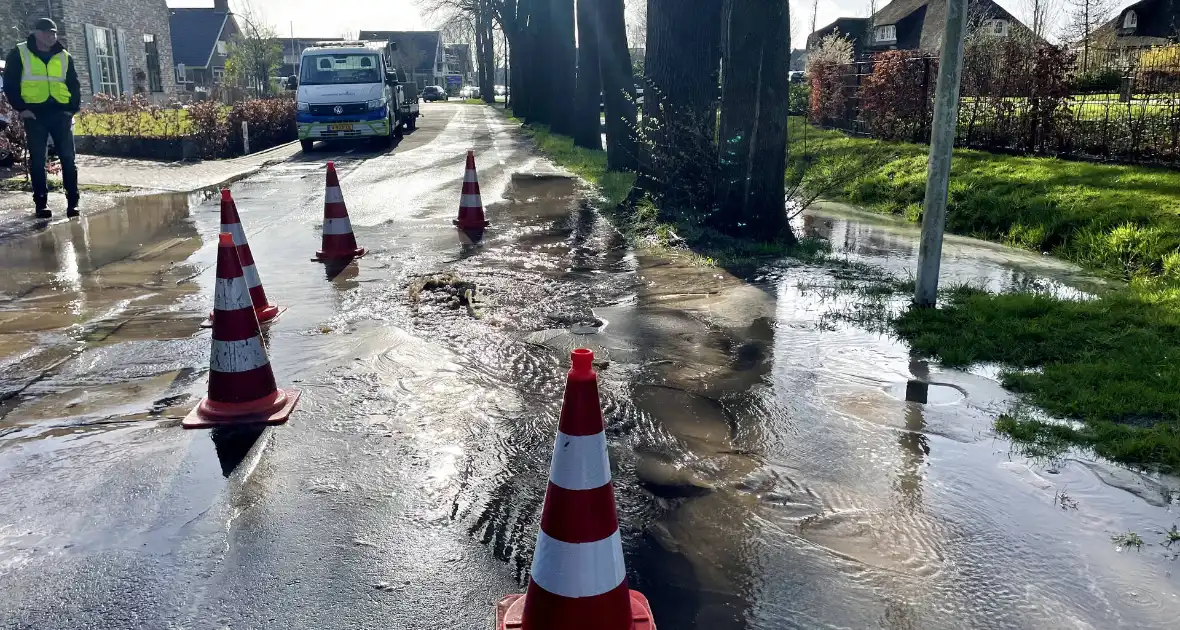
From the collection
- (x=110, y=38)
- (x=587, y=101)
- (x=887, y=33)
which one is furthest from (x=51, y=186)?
(x=887, y=33)

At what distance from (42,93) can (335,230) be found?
14.7ft

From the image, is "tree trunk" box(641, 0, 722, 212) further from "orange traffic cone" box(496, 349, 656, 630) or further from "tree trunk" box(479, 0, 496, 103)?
"tree trunk" box(479, 0, 496, 103)

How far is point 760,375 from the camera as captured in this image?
5137mm

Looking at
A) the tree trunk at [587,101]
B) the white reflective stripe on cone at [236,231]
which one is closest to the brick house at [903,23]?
the tree trunk at [587,101]

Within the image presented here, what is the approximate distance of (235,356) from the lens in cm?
455

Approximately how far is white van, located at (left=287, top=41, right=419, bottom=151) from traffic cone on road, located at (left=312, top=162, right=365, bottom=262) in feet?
45.7

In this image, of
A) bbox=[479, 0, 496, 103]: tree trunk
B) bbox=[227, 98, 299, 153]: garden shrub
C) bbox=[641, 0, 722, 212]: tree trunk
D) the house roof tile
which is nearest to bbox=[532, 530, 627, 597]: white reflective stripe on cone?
bbox=[641, 0, 722, 212]: tree trunk

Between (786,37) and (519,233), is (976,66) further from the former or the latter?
(519,233)

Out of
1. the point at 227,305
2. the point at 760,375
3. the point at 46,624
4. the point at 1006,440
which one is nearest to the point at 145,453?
the point at 227,305

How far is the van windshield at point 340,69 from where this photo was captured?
22969 millimetres

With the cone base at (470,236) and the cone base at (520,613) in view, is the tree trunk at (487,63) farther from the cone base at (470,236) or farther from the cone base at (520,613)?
the cone base at (520,613)

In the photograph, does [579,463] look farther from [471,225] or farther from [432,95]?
[432,95]

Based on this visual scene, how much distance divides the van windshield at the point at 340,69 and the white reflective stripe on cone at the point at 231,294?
63.9 feet

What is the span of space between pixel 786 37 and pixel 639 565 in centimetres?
683
